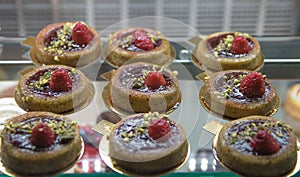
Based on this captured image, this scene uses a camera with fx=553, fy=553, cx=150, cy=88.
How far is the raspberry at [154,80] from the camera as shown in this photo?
7.72 feet

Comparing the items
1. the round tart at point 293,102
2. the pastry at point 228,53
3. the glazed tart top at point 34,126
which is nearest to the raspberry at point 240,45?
the pastry at point 228,53

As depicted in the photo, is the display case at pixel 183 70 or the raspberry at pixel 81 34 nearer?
the display case at pixel 183 70

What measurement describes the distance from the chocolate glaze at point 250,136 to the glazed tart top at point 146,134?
21cm

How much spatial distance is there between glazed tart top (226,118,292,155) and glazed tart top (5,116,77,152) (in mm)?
615

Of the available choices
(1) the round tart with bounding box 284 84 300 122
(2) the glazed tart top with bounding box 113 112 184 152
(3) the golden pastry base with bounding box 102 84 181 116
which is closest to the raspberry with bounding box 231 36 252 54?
(1) the round tart with bounding box 284 84 300 122

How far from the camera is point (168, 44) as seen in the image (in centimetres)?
270

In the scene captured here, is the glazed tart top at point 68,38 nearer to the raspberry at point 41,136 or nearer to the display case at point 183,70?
the display case at point 183,70

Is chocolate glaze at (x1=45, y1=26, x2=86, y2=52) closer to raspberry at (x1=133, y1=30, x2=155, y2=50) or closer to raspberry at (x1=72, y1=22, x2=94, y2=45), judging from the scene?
raspberry at (x1=72, y1=22, x2=94, y2=45)

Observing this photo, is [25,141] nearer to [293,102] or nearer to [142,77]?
[142,77]

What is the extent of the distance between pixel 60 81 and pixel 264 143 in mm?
884

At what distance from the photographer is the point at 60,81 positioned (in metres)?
2.32

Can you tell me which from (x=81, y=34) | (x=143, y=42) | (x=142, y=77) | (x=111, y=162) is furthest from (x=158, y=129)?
(x=81, y=34)

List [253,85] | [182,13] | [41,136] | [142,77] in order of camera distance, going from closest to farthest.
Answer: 1. [41,136]
2. [253,85]
3. [142,77]
4. [182,13]

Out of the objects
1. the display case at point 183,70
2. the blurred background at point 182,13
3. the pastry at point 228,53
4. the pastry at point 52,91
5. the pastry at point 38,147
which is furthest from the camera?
the blurred background at point 182,13
